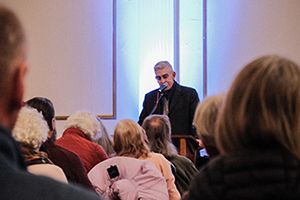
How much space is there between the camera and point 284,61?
104cm

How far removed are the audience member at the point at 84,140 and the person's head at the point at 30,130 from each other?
96cm

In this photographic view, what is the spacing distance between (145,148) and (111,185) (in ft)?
1.30

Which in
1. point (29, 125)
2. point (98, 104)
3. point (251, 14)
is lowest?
point (98, 104)

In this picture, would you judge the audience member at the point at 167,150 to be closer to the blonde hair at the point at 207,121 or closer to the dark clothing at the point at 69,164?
the dark clothing at the point at 69,164

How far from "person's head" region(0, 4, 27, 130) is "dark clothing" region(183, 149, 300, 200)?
582 mm

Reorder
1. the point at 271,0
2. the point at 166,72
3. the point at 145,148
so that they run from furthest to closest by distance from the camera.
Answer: the point at 271,0 < the point at 166,72 < the point at 145,148

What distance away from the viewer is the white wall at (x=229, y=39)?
175 inches

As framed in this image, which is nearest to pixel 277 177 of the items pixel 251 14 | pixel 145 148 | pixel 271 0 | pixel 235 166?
pixel 235 166

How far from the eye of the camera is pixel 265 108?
0.99 m

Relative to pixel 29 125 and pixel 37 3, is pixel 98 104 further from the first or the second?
pixel 29 125

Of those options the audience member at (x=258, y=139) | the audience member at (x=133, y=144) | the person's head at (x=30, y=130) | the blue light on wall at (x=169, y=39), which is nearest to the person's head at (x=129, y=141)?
the audience member at (x=133, y=144)

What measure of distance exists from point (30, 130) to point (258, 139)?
41.3 inches

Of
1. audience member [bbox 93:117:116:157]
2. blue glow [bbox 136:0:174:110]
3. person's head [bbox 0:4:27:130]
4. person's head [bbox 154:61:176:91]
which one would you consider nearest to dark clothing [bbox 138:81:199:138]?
person's head [bbox 154:61:176:91]

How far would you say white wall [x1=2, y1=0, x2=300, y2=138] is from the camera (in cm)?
446
